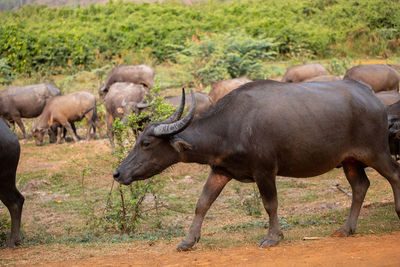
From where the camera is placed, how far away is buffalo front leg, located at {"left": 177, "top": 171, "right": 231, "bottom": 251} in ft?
20.5

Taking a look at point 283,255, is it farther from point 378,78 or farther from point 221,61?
point 221,61

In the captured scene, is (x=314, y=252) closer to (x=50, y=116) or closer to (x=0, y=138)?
(x=0, y=138)

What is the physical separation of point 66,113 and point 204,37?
8.85m

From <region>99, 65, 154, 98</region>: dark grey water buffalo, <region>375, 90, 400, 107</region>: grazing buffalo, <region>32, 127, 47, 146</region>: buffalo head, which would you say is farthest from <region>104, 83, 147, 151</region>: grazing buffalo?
<region>375, 90, 400, 107</region>: grazing buffalo

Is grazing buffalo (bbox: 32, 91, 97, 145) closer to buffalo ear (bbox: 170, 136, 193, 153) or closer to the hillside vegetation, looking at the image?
the hillside vegetation

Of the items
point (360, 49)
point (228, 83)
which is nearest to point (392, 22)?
point (360, 49)

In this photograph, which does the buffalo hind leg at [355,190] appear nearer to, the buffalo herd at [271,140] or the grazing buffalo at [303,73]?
the buffalo herd at [271,140]

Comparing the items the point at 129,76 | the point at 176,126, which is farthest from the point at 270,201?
the point at 129,76

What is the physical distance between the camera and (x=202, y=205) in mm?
6336

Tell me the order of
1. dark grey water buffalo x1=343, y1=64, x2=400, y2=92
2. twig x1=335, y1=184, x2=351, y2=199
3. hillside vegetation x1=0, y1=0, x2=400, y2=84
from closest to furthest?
twig x1=335, y1=184, x2=351, y2=199
dark grey water buffalo x1=343, y1=64, x2=400, y2=92
hillside vegetation x1=0, y1=0, x2=400, y2=84

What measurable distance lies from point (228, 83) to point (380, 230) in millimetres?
11126

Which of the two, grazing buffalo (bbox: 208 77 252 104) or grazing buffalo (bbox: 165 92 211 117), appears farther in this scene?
grazing buffalo (bbox: 208 77 252 104)

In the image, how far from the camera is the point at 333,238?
6.41 meters

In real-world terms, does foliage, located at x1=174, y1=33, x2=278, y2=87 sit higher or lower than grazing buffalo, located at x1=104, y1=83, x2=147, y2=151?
lower
